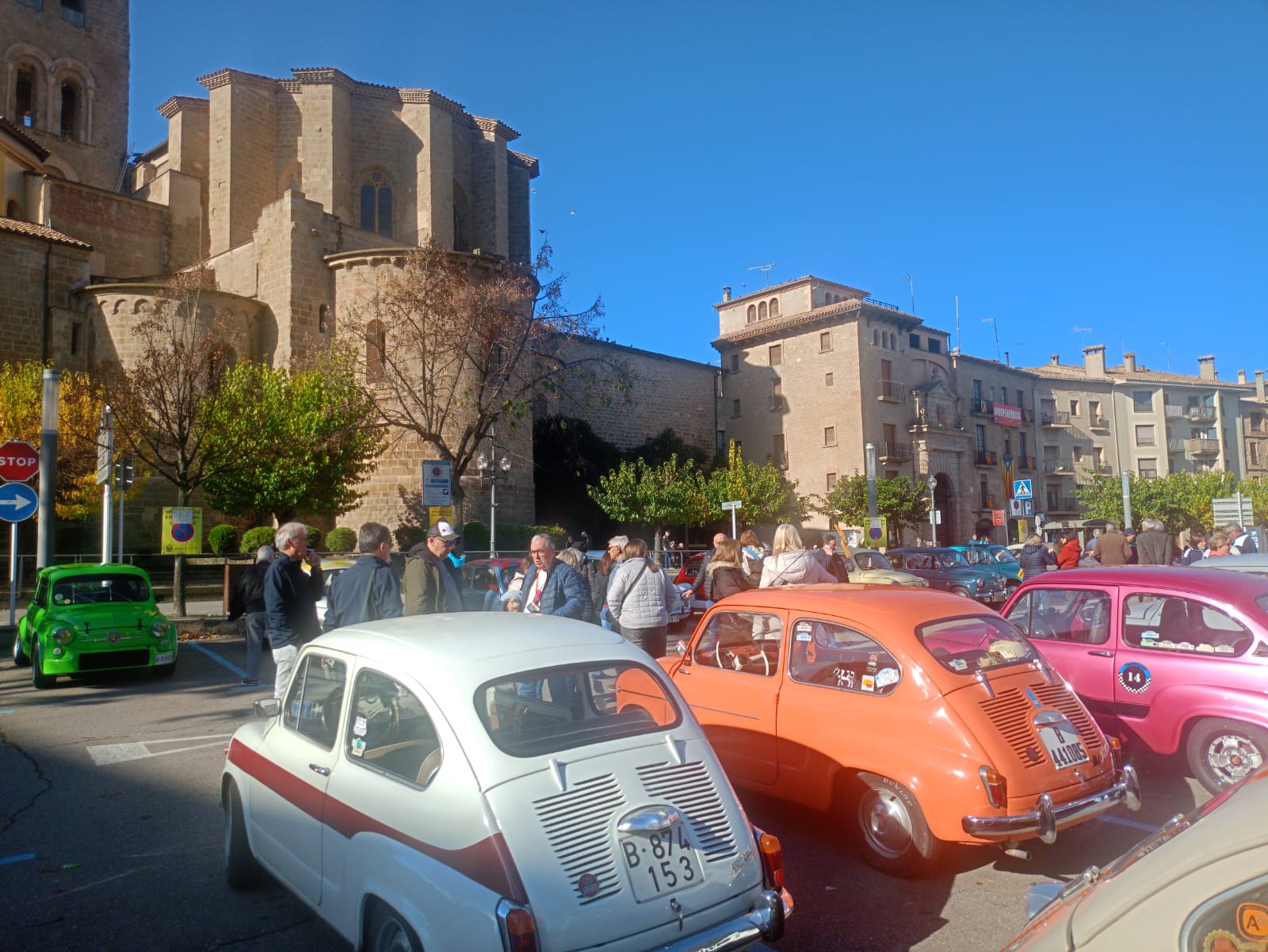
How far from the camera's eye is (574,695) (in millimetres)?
3676

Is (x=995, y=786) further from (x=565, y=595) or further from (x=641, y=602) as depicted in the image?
(x=565, y=595)

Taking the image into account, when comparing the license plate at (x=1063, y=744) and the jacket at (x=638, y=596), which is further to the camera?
the jacket at (x=638, y=596)

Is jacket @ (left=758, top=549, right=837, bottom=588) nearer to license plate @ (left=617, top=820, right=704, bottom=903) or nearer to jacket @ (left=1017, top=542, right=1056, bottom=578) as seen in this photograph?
license plate @ (left=617, top=820, right=704, bottom=903)

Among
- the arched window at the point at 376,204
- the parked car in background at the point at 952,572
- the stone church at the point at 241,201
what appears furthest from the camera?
the arched window at the point at 376,204

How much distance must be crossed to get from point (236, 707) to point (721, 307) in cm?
4489

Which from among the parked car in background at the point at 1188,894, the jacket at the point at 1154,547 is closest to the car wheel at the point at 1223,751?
the parked car in background at the point at 1188,894

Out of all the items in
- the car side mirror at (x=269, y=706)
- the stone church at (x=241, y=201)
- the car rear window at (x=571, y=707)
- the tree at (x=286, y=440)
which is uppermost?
the stone church at (x=241, y=201)

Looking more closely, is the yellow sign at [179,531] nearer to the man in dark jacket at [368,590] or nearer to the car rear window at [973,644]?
the man in dark jacket at [368,590]

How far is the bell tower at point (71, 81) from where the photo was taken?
3747 cm

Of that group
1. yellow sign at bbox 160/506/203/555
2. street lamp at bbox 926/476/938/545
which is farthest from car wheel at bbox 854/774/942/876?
street lamp at bbox 926/476/938/545

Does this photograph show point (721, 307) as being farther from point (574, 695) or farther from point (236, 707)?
point (574, 695)

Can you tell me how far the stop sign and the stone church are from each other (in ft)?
52.8

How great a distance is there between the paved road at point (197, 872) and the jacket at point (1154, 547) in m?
7.60

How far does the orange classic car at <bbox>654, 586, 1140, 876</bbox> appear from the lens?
13.4 ft
